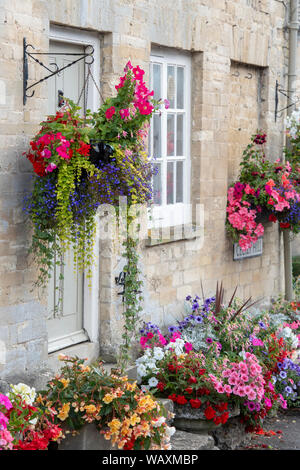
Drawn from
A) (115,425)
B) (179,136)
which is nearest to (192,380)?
(115,425)

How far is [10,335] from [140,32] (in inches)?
115

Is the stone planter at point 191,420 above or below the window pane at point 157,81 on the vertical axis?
below

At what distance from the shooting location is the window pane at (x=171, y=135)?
24.9ft

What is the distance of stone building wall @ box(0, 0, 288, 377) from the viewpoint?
551 cm

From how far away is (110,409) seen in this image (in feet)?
16.8

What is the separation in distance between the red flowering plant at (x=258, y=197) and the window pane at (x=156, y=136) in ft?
4.32

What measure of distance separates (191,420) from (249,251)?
3.22 meters

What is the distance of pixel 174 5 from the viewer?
287 inches

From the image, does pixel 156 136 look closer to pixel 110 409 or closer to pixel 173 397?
pixel 173 397

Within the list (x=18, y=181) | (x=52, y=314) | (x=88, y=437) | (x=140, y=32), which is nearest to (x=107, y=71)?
(x=140, y=32)

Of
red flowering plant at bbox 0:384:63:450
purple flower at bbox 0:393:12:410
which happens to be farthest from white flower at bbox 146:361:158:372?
purple flower at bbox 0:393:12:410

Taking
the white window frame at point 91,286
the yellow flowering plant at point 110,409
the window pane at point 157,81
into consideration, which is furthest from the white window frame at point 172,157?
the yellow flowering plant at point 110,409

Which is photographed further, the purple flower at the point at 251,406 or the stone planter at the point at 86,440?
the purple flower at the point at 251,406

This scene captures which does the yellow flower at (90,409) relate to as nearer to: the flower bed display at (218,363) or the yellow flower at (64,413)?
the yellow flower at (64,413)
